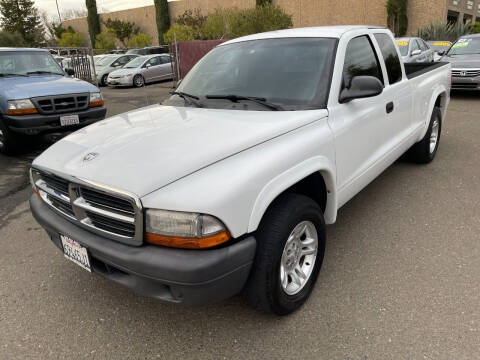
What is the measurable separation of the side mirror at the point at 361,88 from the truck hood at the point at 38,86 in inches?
212

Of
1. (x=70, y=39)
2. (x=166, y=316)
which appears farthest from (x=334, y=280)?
(x=70, y=39)

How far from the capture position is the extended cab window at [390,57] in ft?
12.3

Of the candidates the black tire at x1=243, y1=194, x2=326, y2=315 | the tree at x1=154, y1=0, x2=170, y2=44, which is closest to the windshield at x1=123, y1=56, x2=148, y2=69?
the black tire at x1=243, y1=194, x2=326, y2=315

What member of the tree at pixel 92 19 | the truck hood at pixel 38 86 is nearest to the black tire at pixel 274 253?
the truck hood at pixel 38 86

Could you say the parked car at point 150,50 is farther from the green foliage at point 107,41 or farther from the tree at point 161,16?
the green foliage at point 107,41

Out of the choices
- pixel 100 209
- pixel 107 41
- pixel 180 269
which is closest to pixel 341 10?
pixel 107 41

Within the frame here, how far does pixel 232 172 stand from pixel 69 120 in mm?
5489

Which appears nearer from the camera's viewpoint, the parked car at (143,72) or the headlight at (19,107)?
the headlight at (19,107)

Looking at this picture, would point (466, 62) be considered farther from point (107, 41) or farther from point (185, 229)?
point (107, 41)

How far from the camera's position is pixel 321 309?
2.61 meters

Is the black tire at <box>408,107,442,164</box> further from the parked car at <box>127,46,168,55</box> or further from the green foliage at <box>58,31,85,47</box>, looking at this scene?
the green foliage at <box>58,31,85,47</box>

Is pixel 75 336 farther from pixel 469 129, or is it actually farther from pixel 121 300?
pixel 469 129

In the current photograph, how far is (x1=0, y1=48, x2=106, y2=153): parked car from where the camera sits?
20.3ft

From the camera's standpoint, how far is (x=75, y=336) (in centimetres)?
247
